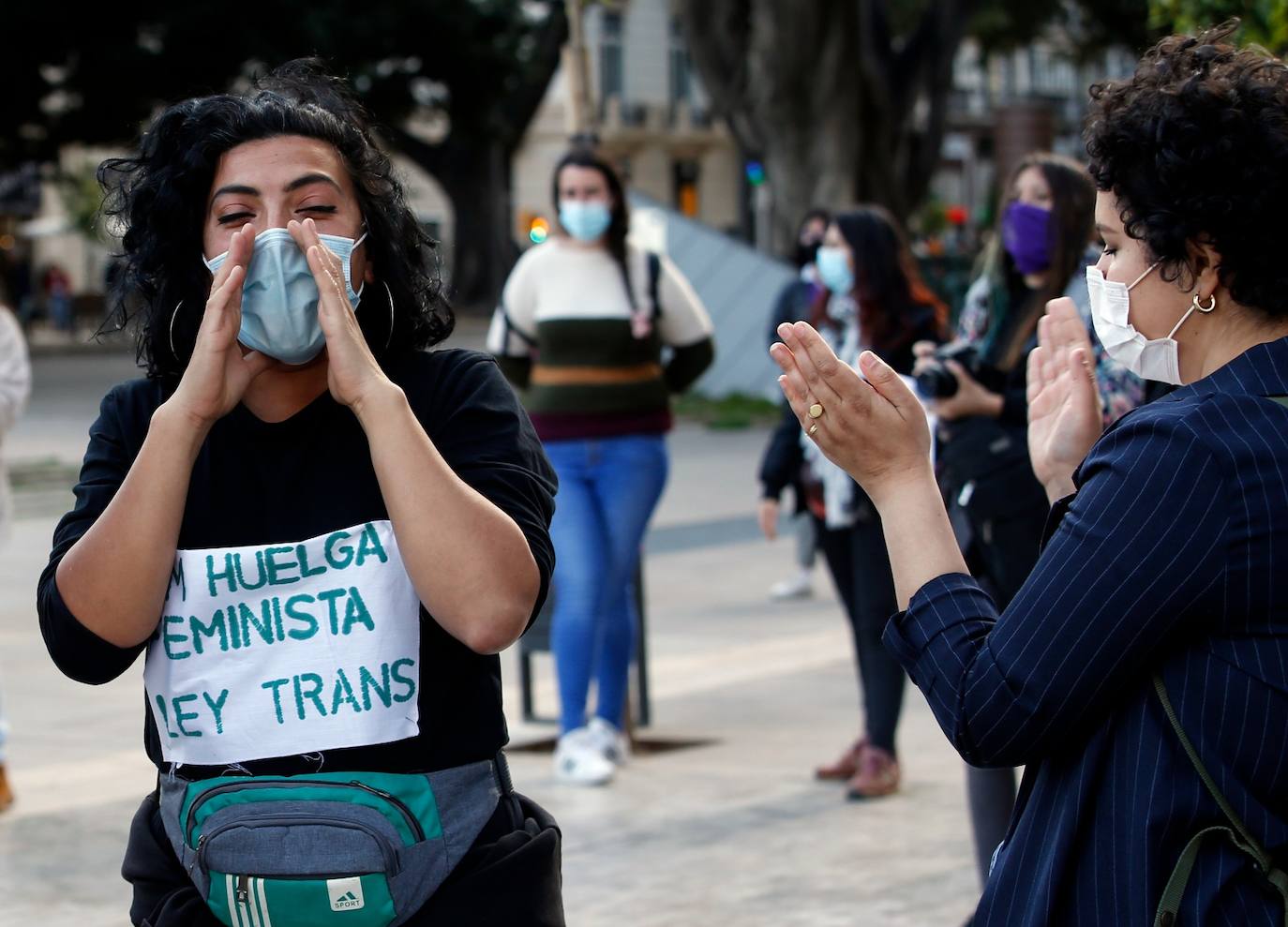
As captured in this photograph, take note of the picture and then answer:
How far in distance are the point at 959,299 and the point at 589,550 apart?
1626 centimetres

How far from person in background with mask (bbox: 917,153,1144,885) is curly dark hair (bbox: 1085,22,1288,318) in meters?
2.23

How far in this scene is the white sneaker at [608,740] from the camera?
20.2 ft

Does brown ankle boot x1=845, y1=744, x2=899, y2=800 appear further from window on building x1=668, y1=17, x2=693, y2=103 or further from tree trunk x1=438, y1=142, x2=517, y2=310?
window on building x1=668, y1=17, x2=693, y2=103

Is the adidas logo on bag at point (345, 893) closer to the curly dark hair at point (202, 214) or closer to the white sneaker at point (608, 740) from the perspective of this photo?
the curly dark hair at point (202, 214)

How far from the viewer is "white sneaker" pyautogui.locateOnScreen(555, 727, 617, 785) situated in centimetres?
606

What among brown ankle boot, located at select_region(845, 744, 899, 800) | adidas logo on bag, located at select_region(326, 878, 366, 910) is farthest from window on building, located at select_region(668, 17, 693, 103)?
adidas logo on bag, located at select_region(326, 878, 366, 910)

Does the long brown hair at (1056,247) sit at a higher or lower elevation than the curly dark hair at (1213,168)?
lower

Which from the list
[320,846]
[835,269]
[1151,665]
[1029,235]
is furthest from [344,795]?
[835,269]

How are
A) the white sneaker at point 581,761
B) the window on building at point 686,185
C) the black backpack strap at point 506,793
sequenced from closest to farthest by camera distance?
the black backpack strap at point 506,793 < the white sneaker at point 581,761 < the window on building at point 686,185

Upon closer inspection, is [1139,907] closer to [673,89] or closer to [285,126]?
[285,126]

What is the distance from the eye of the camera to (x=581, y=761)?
6.07 metres

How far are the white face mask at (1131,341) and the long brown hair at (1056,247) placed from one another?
238 centimetres

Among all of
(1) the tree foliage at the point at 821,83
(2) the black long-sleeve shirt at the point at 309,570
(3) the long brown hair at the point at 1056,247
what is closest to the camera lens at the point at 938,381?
(3) the long brown hair at the point at 1056,247

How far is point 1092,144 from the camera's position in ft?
6.99
